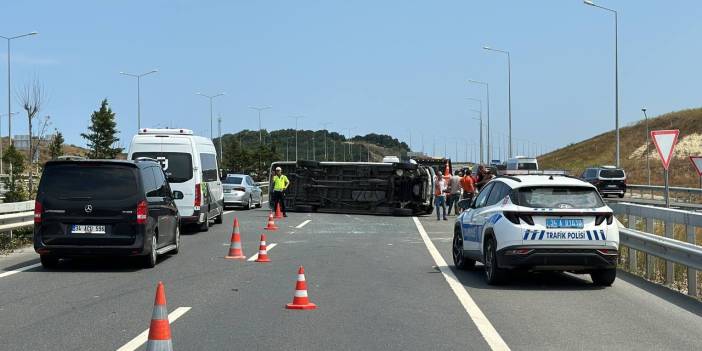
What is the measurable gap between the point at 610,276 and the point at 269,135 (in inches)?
5355

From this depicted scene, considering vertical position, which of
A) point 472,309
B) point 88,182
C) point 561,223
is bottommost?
point 472,309

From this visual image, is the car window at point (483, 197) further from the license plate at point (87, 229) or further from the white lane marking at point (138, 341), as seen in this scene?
the license plate at point (87, 229)

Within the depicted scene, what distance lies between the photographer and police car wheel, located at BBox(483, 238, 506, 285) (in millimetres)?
12016

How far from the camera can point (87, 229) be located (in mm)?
13656

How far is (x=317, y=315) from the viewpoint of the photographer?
950cm

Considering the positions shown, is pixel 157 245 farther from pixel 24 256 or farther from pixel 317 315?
pixel 317 315

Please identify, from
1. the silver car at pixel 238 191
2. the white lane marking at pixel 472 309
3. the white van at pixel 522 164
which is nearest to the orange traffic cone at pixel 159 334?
the white lane marking at pixel 472 309

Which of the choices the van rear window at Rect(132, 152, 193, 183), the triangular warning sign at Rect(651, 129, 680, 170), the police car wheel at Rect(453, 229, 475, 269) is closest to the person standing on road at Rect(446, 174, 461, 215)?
the van rear window at Rect(132, 152, 193, 183)

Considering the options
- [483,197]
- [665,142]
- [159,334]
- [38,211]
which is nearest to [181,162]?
[38,211]

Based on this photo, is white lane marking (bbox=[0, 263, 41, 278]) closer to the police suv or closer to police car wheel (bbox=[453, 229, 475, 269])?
police car wheel (bbox=[453, 229, 475, 269])

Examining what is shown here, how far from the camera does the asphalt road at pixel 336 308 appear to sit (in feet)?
26.5

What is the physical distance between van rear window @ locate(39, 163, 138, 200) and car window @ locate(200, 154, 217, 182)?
8.49 meters

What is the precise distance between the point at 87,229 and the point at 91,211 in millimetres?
289

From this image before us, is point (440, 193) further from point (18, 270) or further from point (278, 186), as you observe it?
point (18, 270)
